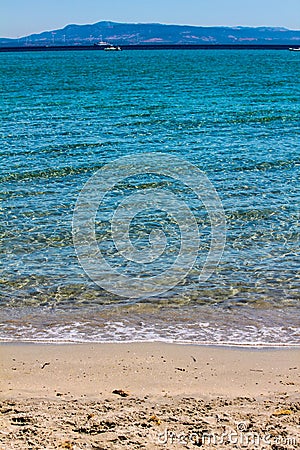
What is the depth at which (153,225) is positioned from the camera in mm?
13312

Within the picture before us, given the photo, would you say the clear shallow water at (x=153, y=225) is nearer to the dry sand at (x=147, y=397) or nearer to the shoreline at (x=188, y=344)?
the shoreline at (x=188, y=344)

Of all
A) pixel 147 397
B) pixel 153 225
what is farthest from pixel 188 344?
pixel 153 225

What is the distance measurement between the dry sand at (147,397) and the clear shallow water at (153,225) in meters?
0.60

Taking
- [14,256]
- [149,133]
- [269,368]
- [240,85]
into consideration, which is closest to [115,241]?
[14,256]

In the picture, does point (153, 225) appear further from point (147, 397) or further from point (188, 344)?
point (147, 397)

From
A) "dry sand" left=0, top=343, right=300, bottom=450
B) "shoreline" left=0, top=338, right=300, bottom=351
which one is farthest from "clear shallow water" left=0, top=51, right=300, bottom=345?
"dry sand" left=0, top=343, right=300, bottom=450

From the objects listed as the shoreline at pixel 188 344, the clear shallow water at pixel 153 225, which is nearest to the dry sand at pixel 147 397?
the shoreline at pixel 188 344

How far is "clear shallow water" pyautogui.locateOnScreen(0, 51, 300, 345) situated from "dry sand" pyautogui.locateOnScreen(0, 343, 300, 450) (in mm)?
598

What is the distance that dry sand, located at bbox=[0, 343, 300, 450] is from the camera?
18.7 ft

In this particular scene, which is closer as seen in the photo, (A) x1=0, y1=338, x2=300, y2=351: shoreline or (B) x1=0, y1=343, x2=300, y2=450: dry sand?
(B) x1=0, y1=343, x2=300, y2=450: dry sand

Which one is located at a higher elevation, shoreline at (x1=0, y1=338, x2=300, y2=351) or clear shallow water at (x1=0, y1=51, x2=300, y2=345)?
clear shallow water at (x1=0, y1=51, x2=300, y2=345)

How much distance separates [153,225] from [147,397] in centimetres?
682

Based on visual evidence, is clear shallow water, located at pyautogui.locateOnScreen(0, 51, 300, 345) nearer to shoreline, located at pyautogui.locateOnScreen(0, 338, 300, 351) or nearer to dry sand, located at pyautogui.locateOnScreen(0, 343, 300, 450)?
shoreline, located at pyautogui.locateOnScreen(0, 338, 300, 351)

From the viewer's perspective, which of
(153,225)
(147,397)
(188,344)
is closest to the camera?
(147,397)
